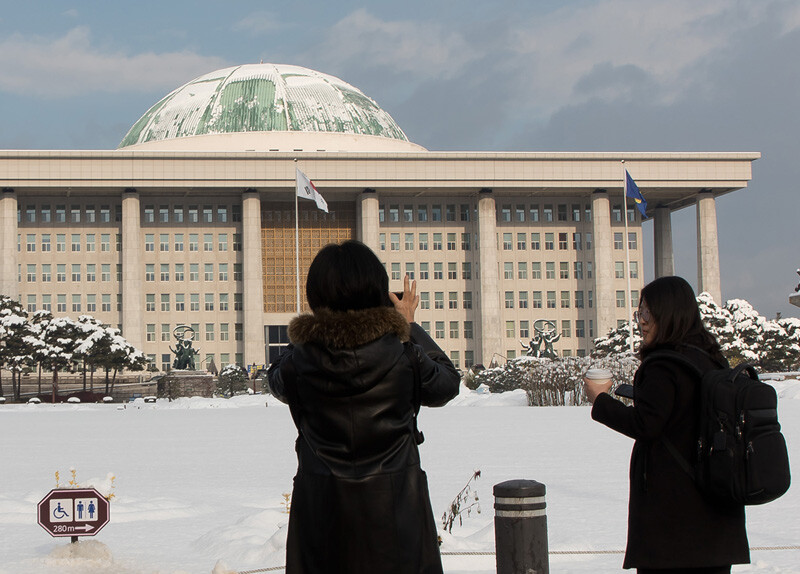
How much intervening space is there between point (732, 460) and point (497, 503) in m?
2.18

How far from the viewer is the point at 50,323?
183ft

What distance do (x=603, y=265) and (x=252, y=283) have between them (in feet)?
92.6

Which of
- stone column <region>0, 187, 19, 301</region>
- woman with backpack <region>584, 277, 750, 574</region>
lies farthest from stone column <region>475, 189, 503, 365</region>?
woman with backpack <region>584, 277, 750, 574</region>

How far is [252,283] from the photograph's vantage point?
86250 millimetres

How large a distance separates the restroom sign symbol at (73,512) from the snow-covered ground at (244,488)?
0.18 m

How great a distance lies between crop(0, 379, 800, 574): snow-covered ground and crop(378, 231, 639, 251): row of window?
63.5 metres

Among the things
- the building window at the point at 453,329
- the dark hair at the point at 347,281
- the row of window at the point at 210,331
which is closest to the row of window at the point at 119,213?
the row of window at the point at 210,331

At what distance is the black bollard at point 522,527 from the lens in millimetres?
6383

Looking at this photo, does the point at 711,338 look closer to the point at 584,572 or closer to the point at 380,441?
the point at 380,441

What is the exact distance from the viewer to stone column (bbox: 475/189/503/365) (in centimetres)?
8706

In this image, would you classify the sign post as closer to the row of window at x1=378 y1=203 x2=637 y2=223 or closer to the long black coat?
the long black coat

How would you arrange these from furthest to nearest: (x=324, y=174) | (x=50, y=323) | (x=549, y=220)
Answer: (x=549, y=220), (x=324, y=174), (x=50, y=323)

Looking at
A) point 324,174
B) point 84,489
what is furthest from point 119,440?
point 324,174

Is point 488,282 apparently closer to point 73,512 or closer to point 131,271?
point 131,271
